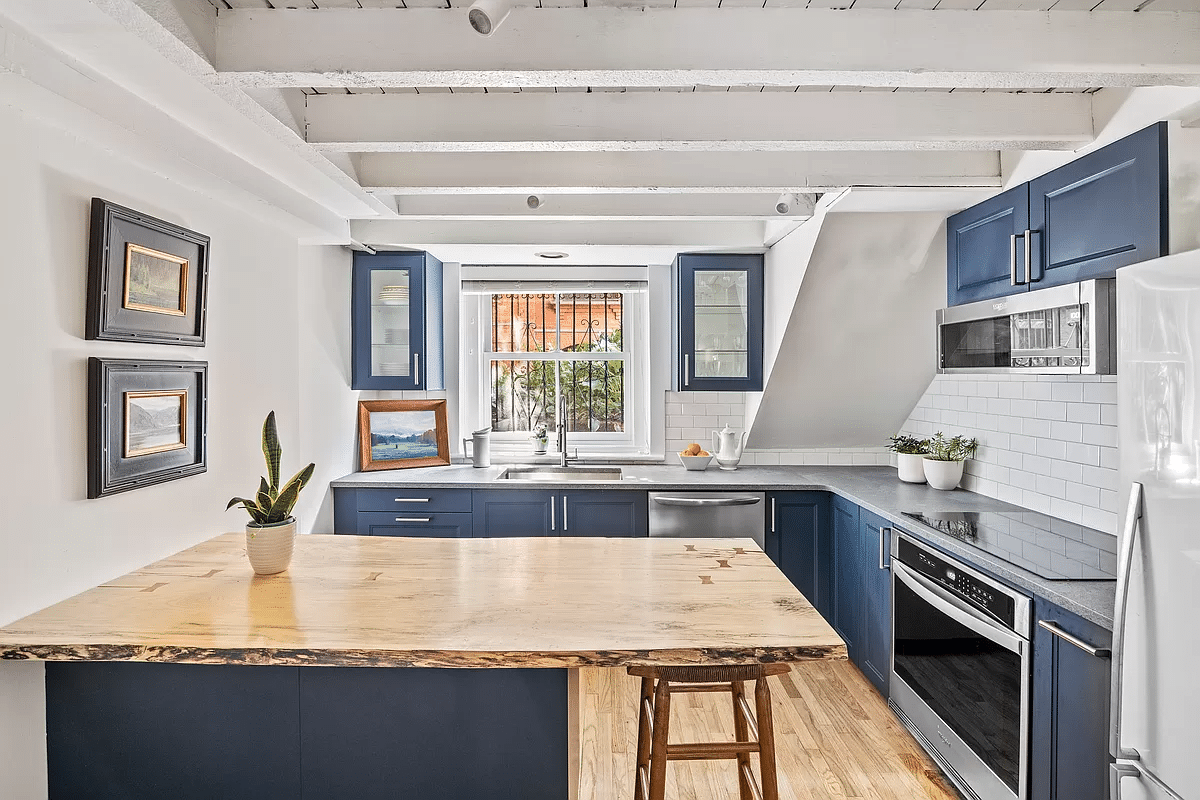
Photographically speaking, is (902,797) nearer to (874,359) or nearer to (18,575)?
(874,359)

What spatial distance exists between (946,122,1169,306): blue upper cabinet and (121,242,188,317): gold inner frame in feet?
9.33

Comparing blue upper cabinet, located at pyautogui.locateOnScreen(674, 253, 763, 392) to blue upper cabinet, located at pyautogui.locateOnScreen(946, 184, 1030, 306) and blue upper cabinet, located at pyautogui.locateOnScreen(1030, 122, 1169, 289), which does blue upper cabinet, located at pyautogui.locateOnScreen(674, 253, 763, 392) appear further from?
blue upper cabinet, located at pyautogui.locateOnScreen(1030, 122, 1169, 289)

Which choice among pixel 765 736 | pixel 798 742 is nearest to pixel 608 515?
pixel 798 742

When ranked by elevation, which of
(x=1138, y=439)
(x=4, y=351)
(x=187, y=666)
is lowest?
(x=187, y=666)

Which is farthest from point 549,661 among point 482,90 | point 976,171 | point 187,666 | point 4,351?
point 976,171

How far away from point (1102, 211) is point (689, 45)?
1.46m

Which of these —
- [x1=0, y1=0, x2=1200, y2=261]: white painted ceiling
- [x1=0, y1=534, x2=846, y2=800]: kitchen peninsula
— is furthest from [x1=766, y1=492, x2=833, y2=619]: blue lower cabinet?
[x1=0, y1=534, x2=846, y2=800]: kitchen peninsula

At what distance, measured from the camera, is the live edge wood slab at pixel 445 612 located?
5.16 ft

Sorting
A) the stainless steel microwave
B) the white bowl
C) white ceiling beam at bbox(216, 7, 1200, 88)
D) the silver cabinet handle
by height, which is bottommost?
the silver cabinet handle

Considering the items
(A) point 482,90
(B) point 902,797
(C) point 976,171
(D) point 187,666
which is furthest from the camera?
(C) point 976,171

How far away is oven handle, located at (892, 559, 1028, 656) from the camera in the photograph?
2086mm

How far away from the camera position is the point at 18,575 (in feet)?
5.68

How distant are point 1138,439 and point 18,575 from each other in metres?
2.62

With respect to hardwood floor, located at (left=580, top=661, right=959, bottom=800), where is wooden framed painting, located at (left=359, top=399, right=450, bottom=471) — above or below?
above
